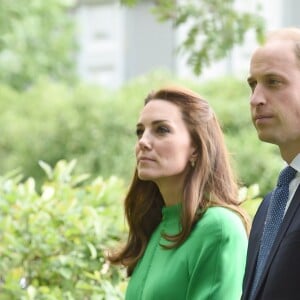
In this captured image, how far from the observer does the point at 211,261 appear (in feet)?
12.3

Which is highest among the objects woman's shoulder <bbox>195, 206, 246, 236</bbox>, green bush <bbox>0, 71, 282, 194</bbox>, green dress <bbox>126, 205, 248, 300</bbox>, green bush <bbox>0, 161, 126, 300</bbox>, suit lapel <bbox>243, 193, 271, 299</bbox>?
suit lapel <bbox>243, 193, 271, 299</bbox>

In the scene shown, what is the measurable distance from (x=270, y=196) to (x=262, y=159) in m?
8.98

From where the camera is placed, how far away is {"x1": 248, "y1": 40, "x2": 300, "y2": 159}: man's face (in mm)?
2949

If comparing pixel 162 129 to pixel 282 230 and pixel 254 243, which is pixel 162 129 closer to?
pixel 254 243

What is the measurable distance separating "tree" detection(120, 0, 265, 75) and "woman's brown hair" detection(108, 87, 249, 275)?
2420 mm

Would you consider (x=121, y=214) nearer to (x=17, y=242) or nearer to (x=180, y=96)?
(x=17, y=242)

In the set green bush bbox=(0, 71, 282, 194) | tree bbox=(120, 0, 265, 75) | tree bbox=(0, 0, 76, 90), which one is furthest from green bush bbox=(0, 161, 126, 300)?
tree bbox=(0, 0, 76, 90)

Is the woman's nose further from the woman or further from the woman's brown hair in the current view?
the woman's brown hair

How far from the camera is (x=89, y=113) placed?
14.3 meters

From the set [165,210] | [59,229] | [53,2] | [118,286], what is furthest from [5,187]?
[53,2]

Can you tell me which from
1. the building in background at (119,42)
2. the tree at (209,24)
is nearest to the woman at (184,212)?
the tree at (209,24)

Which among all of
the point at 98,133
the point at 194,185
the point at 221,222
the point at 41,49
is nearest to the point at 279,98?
the point at 221,222

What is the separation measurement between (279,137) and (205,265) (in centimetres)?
91

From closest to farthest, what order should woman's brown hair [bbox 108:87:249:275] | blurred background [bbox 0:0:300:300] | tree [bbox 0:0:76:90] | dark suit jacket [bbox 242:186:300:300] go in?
dark suit jacket [bbox 242:186:300:300], woman's brown hair [bbox 108:87:249:275], blurred background [bbox 0:0:300:300], tree [bbox 0:0:76:90]
